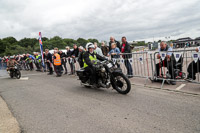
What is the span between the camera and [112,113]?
147 inches

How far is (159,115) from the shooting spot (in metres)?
3.43

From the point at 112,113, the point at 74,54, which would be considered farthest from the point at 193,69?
the point at 74,54

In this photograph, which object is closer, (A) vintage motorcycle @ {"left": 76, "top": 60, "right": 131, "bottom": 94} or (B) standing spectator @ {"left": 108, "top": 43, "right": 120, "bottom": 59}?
(A) vintage motorcycle @ {"left": 76, "top": 60, "right": 131, "bottom": 94}

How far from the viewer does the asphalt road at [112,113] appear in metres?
3.03

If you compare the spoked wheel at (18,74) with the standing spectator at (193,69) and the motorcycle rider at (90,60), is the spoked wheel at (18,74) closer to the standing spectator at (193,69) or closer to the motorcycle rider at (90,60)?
the motorcycle rider at (90,60)

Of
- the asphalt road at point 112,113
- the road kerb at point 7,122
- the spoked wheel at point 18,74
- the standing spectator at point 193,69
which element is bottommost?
the road kerb at point 7,122

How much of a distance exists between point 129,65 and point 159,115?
4.04 metres

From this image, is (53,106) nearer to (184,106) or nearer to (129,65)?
(184,106)

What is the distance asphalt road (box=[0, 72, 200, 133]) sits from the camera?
3031 mm

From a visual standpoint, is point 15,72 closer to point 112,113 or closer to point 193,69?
point 112,113

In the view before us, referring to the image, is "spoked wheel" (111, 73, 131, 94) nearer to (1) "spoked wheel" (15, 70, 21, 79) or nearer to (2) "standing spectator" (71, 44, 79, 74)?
(2) "standing spectator" (71, 44, 79, 74)

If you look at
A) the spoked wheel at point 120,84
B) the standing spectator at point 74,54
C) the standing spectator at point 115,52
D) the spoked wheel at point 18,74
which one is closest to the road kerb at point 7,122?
the spoked wheel at point 120,84

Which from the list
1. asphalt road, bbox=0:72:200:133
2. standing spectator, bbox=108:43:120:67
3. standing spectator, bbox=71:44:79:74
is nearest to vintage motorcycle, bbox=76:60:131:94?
asphalt road, bbox=0:72:200:133

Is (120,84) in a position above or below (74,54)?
below
